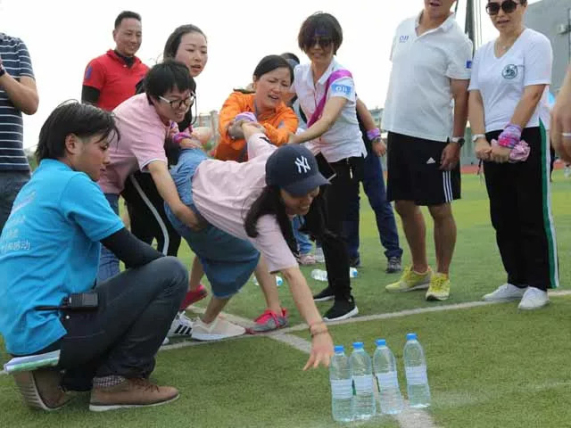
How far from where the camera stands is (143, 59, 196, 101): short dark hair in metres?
4.77

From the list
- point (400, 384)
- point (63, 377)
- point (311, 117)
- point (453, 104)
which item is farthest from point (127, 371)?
point (453, 104)

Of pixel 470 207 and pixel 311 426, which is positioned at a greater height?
pixel 311 426

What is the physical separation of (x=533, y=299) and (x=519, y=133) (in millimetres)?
1130

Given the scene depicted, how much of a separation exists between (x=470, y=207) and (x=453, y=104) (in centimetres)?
1107

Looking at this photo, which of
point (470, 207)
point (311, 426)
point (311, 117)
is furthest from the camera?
point (470, 207)

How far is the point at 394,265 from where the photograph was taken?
800 centimetres

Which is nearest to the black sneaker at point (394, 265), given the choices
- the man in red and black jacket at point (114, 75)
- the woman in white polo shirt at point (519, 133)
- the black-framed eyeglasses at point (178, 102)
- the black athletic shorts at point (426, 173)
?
the black athletic shorts at point (426, 173)

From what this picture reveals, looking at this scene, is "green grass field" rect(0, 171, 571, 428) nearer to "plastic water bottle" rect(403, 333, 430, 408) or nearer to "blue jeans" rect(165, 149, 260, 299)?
"plastic water bottle" rect(403, 333, 430, 408)

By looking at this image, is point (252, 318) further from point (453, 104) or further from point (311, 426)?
point (311, 426)

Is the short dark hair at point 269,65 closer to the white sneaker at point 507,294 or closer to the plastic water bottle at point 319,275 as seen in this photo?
the white sneaker at point 507,294

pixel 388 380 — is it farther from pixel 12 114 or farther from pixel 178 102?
pixel 12 114

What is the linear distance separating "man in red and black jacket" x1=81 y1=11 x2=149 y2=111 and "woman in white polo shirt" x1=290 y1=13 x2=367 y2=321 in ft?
5.91

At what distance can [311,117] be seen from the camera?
618cm

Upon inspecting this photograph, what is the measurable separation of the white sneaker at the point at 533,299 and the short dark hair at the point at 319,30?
220 centimetres
